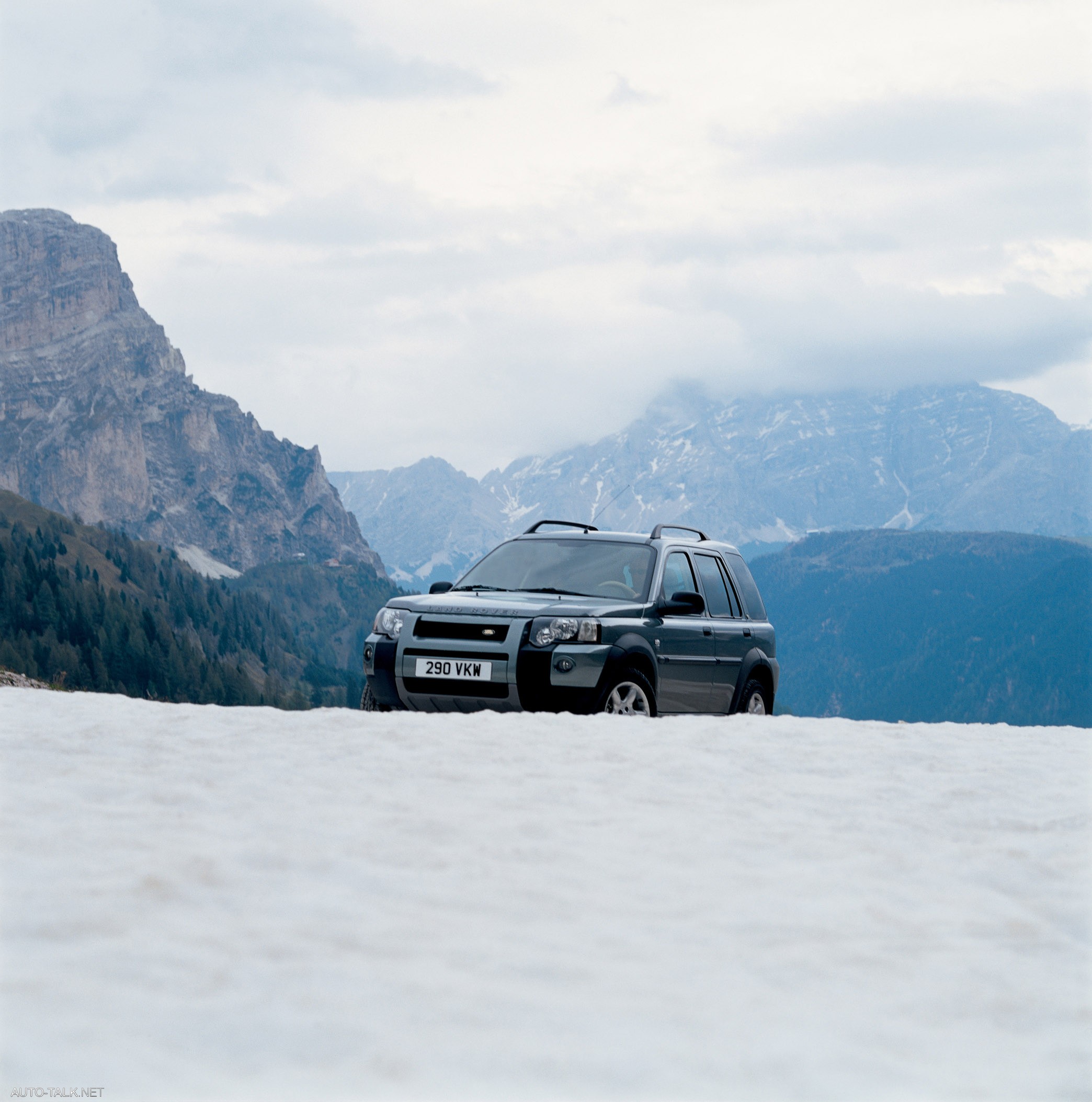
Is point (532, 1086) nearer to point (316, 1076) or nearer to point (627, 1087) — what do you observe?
point (627, 1087)

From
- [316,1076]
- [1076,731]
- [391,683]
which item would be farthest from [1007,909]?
[1076,731]

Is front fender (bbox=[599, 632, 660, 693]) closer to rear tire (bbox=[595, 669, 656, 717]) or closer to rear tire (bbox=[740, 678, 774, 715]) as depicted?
rear tire (bbox=[595, 669, 656, 717])

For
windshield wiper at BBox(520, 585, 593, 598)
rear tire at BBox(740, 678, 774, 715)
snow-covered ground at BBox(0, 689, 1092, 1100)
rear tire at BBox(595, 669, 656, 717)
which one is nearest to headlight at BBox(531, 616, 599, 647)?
rear tire at BBox(595, 669, 656, 717)

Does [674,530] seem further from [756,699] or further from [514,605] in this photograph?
[514,605]

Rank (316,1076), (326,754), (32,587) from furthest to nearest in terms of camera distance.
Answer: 1. (32,587)
2. (326,754)
3. (316,1076)

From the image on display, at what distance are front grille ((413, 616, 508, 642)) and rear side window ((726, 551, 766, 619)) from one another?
11.5 feet

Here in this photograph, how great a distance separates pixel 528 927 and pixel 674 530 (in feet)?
30.8

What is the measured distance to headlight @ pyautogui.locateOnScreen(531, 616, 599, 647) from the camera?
9625mm

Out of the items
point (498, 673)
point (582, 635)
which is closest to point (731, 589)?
point (582, 635)

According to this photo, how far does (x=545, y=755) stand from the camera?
24.1 ft

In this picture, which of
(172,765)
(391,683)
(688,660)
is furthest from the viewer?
(688,660)

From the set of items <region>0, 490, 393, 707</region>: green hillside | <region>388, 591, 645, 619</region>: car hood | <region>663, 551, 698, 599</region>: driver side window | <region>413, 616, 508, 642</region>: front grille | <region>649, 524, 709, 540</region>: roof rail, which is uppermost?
<region>649, 524, 709, 540</region>: roof rail

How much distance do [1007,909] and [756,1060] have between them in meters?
1.84

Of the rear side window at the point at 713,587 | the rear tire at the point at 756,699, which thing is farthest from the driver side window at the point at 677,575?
the rear tire at the point at 756,699
